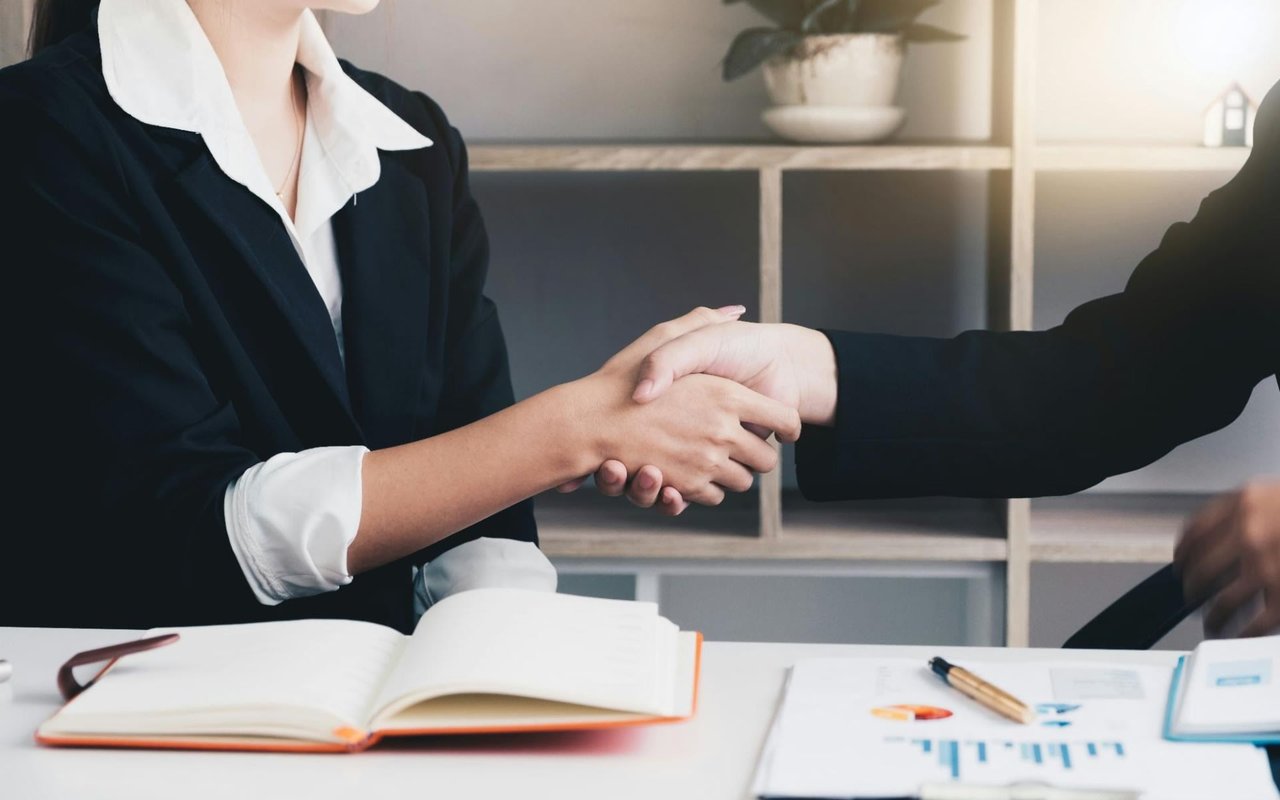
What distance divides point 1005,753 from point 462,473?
2.33 ft

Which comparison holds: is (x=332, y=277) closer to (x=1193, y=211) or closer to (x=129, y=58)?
(x=129, y=58)

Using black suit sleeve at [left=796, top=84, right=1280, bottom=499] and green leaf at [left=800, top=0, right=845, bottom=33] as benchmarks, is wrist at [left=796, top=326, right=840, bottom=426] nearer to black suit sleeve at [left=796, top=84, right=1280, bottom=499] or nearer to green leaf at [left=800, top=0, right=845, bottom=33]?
black suit sleeve at [left=796, top=84, right=1280, bottom=499]

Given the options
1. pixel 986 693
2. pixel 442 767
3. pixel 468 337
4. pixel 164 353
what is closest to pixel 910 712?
pixel 986 693

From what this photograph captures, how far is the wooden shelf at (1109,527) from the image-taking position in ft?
7.13

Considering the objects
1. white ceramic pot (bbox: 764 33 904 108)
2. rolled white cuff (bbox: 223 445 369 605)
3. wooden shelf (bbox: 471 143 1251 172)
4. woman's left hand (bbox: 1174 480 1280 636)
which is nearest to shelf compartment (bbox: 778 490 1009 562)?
wooden shelf (bbox: 471 143 1251 172)

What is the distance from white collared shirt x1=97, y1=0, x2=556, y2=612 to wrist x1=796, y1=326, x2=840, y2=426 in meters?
0.38

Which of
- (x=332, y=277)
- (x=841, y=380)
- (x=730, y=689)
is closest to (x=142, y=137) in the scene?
(x=332, y=277)

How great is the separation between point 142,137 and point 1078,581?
205 centimetres

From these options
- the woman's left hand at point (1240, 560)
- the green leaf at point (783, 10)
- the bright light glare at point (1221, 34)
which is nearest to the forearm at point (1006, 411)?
the woman's left hand at point (1240, 560)

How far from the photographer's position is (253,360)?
4.90 feet

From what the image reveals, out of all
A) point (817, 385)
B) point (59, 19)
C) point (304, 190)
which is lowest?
point (817, 385)

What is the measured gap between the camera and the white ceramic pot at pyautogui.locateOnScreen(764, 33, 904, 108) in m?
2.19

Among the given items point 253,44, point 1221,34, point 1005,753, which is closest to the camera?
point 1005,753

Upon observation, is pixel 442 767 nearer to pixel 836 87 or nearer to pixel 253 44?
pixel 253 44
